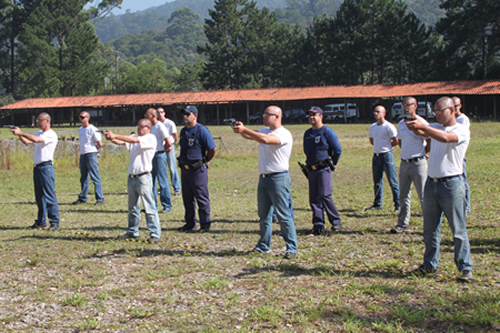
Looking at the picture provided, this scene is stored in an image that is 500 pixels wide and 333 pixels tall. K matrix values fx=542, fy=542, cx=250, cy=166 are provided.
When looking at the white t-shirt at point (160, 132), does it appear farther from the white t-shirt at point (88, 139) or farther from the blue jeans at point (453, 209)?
the blue jeans at point (453, 209)

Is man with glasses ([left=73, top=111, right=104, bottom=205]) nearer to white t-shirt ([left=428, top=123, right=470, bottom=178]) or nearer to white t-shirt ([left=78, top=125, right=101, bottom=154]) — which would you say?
white t-shirt ([left=78, top=125, right=101, bottom=154])

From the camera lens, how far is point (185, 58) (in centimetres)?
16225

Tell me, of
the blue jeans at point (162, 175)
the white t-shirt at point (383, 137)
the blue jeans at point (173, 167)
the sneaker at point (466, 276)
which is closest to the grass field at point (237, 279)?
the sneaker at point (466, 276)

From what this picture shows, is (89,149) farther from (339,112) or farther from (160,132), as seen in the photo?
(339,112)

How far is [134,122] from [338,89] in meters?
20.2

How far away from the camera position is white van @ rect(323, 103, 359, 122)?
47.0 meters

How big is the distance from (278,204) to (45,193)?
13.5 feet

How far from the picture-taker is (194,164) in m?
7.97

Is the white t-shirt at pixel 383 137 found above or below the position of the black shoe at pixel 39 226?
Answer: above

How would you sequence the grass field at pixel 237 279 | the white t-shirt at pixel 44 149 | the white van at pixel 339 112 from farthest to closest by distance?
the white van at pixel 339 112 → the white t-shirt at pixel 44 149 → the grass field at pixel 237 279

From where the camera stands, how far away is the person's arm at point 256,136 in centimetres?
570

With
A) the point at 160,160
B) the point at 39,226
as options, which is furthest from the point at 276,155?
the point at 39,226

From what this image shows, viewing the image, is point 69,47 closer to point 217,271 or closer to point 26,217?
point 26,217

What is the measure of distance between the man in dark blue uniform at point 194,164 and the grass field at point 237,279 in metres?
0.39
